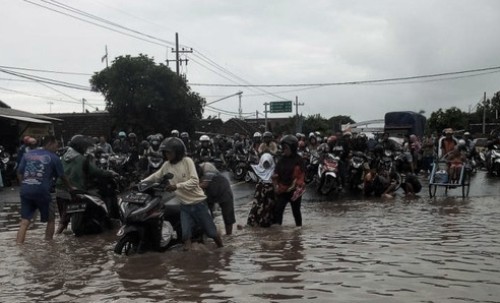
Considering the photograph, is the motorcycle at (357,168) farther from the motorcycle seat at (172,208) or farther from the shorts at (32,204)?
the shorts at (32,204)

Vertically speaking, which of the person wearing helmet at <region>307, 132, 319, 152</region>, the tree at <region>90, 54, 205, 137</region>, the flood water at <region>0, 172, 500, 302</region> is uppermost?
the tree at <region>90, 54, 205, 137</region>

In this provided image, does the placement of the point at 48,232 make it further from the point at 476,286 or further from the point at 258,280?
the point at 476,286

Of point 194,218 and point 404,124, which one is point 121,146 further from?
point 404,124

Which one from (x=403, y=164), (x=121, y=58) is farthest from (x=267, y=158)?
(x=121, y=58)

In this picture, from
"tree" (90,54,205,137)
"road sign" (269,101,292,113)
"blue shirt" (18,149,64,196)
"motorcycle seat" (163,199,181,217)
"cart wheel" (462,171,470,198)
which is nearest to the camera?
"motorcycle seat" (163,199,181,217)

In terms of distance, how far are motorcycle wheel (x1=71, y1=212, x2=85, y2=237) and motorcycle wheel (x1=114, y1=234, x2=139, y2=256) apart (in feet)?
6.00

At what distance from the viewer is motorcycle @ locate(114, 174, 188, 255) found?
699 cm

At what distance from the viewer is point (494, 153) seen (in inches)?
771

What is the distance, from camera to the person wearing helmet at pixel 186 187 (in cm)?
717

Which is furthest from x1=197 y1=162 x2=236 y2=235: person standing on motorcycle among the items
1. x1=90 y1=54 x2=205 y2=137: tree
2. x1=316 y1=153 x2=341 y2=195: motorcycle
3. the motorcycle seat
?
x1=90 y1=54 x2=205 y2=137: tree

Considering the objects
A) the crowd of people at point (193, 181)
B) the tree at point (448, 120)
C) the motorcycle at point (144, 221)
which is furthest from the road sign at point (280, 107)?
the motorcycle at point (144, 221)

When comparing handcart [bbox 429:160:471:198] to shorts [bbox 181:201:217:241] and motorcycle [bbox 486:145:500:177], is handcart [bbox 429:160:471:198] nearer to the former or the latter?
motorcycle [bbox 486:145:500:177]

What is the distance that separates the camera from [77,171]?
9.02 meters

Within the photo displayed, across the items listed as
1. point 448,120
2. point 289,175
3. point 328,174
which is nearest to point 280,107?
point 448,120
